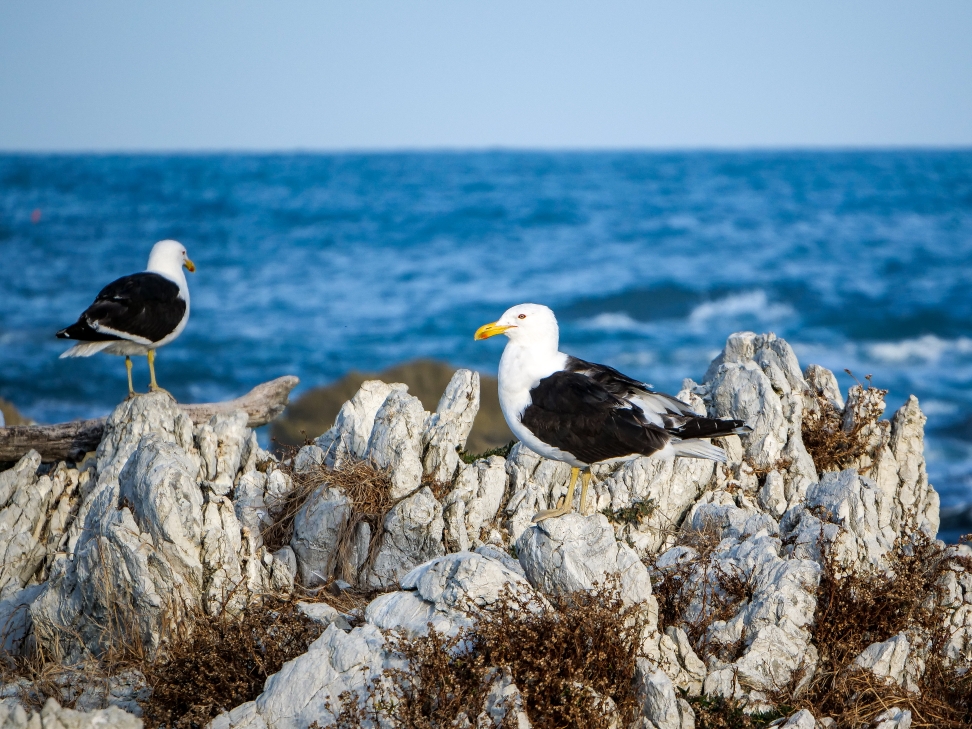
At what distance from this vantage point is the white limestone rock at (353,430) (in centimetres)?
1041

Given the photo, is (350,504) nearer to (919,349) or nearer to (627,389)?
(627,389)

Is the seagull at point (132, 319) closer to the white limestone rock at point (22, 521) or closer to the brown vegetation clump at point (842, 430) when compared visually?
the white limestone rock at point (22, 521)

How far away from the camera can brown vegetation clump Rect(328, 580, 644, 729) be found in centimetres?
617

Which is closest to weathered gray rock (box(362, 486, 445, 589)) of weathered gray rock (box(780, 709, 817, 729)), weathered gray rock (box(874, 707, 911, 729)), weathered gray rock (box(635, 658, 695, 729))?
weathered gray rock (box(635, 658, 695, 729))

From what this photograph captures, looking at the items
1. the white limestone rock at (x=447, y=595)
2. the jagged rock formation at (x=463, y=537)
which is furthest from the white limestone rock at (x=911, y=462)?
the white limestone rock at (x=447, y=595)

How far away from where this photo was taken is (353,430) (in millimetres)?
10594

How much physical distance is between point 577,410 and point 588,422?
0.46ft

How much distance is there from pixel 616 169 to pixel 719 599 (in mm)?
114324

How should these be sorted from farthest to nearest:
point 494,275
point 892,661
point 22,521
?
1. point 494,275
2. point 22,521
3. point 892,661

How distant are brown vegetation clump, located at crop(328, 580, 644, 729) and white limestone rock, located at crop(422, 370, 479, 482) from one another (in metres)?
3.32

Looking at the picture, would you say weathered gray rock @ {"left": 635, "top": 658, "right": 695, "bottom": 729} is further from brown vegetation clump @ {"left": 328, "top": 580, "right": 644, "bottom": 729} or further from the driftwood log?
the driftwood log

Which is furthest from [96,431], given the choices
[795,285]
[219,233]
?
[219,233]

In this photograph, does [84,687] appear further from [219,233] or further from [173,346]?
[219,233]

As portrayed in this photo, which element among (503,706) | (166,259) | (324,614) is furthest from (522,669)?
(166,259)
